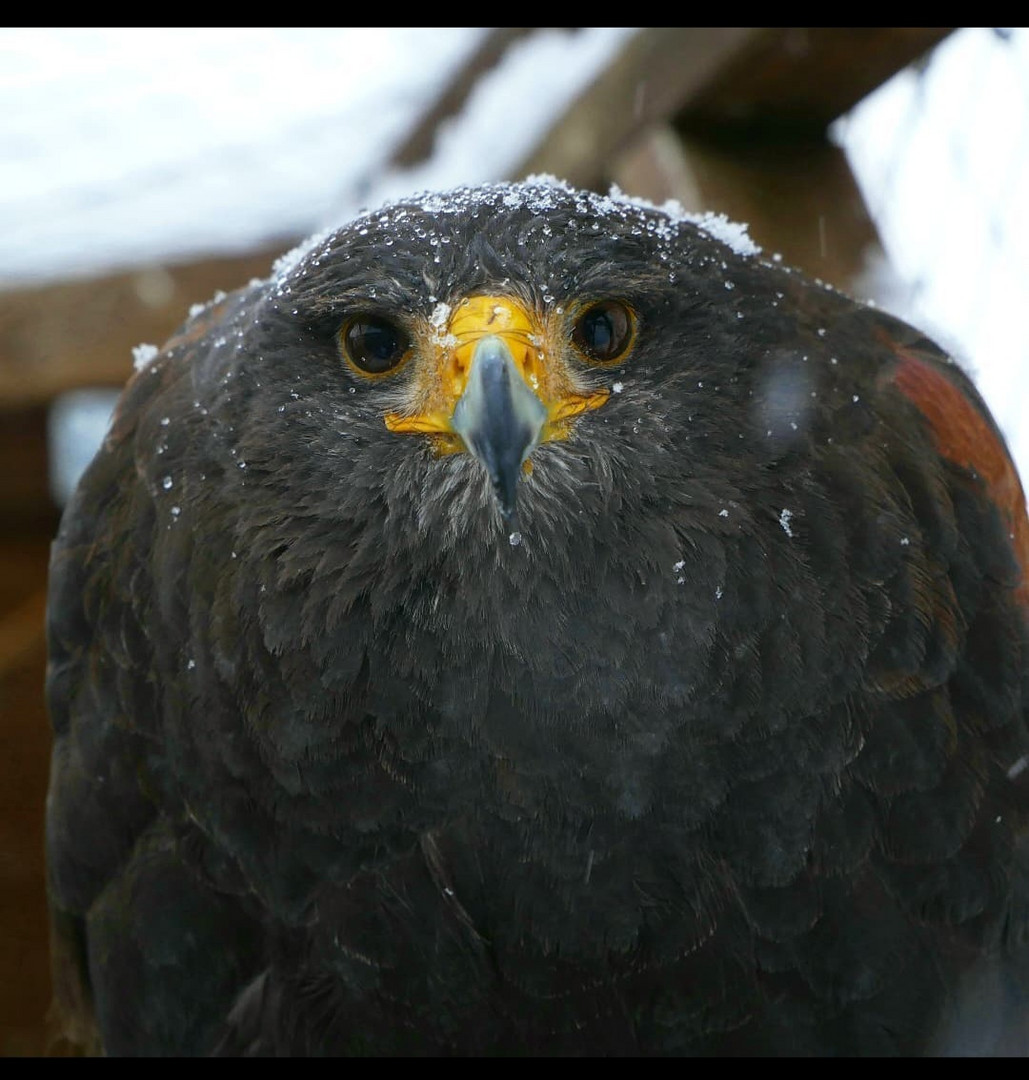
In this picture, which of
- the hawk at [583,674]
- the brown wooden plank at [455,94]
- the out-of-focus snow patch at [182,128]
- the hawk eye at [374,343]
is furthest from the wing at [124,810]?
the brown wooden plank at [455,94]

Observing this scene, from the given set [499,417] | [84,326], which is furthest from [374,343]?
[84,326]

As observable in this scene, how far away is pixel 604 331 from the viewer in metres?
1.93

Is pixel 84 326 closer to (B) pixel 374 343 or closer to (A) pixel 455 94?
(A) pixel 455 94

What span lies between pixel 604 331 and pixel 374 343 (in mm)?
338

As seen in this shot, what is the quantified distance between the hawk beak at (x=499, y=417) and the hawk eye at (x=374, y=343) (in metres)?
0.19

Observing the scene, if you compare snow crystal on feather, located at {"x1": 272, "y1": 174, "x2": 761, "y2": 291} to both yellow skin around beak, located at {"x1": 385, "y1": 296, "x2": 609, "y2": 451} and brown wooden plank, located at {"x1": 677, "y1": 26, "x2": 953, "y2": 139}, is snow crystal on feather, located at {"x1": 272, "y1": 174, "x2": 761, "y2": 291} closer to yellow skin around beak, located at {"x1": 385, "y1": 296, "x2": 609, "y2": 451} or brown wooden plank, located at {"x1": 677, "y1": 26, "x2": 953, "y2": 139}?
yellow skin around beak, located at {"x1": 385, "y1": 296, "x2": 609, "y2": 451}

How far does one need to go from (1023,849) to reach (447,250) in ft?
4.09

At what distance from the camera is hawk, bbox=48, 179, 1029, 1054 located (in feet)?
6.19

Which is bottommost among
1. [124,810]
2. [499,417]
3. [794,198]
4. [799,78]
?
[124,810]

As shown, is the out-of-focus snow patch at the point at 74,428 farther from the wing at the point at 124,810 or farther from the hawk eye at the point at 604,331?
the hawk eye at the point at 604,331

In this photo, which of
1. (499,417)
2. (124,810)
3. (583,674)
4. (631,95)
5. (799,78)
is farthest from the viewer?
(631,95)

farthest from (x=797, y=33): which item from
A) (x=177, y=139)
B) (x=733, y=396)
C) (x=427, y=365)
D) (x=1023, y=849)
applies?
(x=177, y=139)

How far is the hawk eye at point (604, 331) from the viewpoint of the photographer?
6.29 feet

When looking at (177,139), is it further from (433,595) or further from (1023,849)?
(1023,849)
